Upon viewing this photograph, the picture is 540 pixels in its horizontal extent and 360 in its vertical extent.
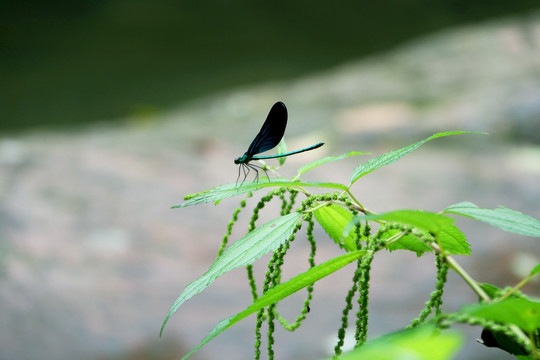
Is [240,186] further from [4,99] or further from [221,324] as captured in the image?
[4,99]

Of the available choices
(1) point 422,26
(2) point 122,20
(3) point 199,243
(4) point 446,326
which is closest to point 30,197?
Result: (3) point 199,243

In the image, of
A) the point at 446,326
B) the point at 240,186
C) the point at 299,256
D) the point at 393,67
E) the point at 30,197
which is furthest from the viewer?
the point at 393,67

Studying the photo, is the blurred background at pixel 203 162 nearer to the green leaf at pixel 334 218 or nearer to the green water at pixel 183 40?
the green water at pixel 183 40

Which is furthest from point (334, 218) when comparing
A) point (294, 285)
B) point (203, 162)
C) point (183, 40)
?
point (183, 40)

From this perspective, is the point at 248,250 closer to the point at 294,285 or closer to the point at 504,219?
the point at 294,285

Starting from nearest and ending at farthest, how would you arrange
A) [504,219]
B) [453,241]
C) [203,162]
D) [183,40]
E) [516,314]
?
[516,314] → [504,219] → [453,241] → [203,162] → [183,40]

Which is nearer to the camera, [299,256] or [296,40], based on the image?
[299,256]
